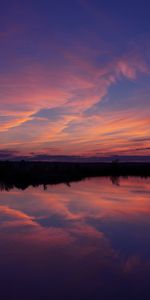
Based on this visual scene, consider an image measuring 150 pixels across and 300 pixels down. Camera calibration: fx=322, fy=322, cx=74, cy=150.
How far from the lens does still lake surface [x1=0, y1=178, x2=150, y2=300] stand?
7312 millimetres

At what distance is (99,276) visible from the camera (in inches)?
317

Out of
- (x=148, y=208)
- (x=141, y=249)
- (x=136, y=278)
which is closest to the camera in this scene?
(x=136, y=278)

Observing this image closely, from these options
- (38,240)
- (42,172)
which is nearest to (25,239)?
(38,240)

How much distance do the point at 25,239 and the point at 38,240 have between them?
49cm

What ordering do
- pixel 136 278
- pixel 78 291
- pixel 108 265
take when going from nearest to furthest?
pixel 78 291, pixel 136 278, pixel 108 265

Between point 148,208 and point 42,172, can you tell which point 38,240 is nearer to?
point 148,208

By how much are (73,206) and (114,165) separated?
70590 mm

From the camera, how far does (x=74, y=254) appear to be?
9820mm

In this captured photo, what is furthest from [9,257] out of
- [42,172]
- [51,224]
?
[42,172]

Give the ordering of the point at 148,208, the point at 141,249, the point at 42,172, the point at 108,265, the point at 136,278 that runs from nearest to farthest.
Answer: the point at 136,278
the point at 108,265
the point at 141,249
the point at 148,208
the point at 42,172

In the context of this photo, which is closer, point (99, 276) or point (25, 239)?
point (99, 276)

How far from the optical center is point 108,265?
886 centimetres

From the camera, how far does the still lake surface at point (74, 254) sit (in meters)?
7.31

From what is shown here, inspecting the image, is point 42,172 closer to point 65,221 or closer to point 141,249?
point 65,221
